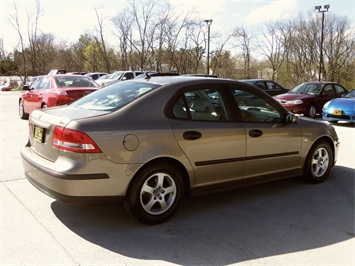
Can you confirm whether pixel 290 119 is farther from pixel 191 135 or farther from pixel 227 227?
pixel 227 227

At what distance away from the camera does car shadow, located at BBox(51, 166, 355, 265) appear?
10.2ft

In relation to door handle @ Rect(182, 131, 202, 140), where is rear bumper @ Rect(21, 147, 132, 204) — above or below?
below

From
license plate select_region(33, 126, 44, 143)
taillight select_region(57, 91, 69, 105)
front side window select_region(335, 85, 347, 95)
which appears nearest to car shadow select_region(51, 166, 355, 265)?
license plate select_region(33, 126, 44, 143)

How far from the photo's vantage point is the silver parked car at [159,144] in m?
3.26

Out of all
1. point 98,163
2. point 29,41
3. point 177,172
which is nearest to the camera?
point 98,163

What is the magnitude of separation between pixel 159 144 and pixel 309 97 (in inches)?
446

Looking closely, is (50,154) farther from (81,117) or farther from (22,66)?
(22,66)

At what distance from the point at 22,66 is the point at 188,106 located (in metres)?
40.2

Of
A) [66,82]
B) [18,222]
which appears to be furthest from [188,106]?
[66,82]

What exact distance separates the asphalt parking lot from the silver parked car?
28 cm

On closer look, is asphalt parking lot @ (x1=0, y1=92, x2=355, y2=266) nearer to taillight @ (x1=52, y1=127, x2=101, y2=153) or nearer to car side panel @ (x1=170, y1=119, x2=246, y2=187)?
car side panel @ (x1=170, y1=119, x2=246, y2=187)

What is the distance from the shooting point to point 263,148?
4281 millimetres

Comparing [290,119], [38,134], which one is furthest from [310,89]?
[38,134]

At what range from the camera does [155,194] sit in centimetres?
359
